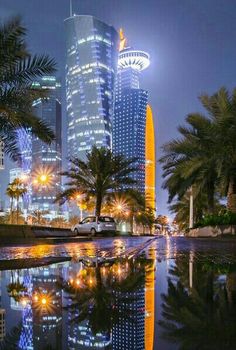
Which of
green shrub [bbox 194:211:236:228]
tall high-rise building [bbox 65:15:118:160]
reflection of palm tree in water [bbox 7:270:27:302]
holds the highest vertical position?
tall high-rise building [bbox 65:15:118:160]

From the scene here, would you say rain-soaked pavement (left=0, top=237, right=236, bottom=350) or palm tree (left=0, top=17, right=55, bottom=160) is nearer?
rain-soaked pavement (left=0, top=237, right=236, bottom=350)

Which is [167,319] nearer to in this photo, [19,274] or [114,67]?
[19,274]

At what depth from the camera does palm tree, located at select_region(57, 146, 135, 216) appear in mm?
41281

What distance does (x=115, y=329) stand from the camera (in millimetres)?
3160

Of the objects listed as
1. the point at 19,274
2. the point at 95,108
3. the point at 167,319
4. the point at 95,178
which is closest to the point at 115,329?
the point at 167,319

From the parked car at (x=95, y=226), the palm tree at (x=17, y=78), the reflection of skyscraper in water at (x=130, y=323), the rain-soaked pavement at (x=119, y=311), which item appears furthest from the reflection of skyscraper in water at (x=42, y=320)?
the parked car at (x=95, y=226)

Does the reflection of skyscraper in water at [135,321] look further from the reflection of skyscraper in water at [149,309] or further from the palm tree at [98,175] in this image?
the palm tree at [98,175]

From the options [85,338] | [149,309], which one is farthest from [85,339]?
[149,309]

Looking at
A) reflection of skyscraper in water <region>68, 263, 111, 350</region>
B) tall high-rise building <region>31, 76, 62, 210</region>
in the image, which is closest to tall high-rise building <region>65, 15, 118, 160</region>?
tall high-rise building <region>31, 76, 62, 210</region>

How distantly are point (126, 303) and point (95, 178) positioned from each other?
37.6 metres

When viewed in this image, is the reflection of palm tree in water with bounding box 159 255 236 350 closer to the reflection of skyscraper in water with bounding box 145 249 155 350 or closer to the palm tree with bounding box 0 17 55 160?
the reflection of skyscraper in water with bounding box 145 249 155 350

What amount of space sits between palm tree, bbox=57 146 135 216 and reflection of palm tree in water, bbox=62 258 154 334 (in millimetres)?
34083

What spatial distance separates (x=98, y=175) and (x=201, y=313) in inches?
1491

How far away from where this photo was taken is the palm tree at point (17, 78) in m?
12.9
